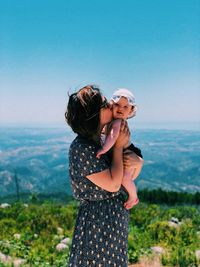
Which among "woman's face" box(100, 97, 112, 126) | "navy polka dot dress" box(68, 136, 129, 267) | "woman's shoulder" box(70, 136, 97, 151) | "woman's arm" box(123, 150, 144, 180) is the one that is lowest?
"navy polka dot dress" box(68, 136, 129, 267)

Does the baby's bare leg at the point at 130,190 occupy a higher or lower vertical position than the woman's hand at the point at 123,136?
lower

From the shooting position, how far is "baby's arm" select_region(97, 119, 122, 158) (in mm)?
3059

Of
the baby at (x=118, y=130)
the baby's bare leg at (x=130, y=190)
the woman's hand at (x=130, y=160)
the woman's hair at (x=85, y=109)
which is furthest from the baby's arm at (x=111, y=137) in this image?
the baby's bare leg at (x=130, y=190)

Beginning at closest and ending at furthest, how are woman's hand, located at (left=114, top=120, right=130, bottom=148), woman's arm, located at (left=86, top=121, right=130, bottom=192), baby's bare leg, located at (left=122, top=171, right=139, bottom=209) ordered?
woman's arm, located at (left=86, top=121, right=130, bottom=192) → woman's hand, located at (left=114, top=120, right=130, bottom=148) → baby's bare leg, located at (left=122, top=171, right=139, bottom=209)

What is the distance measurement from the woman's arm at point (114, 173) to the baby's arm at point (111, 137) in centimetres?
5

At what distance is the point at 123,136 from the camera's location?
10.3 feet

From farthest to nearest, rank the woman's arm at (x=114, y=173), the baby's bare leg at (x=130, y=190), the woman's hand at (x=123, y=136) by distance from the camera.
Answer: the baby's bare leg at (x=130, y=190), the woman's hand at (x=123, y=136), the woman's arm at (x=114, y=173)

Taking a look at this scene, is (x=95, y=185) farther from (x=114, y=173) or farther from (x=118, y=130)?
(x=118, y=130)

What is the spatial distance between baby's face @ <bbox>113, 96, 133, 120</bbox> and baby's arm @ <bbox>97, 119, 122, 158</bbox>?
0.07 meters

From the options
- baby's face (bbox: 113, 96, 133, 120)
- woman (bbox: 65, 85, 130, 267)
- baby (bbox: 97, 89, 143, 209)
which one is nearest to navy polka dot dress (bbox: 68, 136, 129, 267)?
woman (bbox: 65, 85, 130, 267)

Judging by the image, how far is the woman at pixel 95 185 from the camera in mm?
3053

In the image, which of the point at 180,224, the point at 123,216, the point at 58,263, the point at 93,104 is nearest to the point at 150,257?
the point at 58,263

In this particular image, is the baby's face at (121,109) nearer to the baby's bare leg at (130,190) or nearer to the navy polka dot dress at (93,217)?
the navy polka dot dress at (93,217)

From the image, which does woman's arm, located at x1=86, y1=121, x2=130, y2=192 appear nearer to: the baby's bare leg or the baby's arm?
the baby's arm
